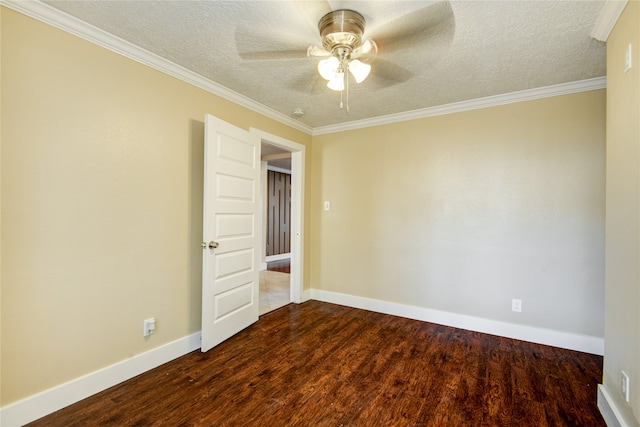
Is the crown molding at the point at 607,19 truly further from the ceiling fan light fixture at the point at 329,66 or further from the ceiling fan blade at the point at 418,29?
the ceiling fan light fixture at the point at 329,66

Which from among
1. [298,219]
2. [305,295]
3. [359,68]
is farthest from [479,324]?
[359,68]

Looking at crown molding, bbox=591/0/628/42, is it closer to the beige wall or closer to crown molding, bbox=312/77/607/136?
the beige wall

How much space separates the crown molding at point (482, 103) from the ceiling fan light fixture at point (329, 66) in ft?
5.68

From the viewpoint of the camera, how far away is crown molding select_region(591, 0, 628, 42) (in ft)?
5.01

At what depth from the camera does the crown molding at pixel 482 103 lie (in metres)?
2.48

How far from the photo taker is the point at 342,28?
5.50 ft

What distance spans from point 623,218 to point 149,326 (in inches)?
123

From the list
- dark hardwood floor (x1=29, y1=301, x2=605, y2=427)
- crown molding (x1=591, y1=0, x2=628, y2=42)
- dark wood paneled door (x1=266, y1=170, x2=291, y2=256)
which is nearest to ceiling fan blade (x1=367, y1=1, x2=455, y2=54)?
crown molding (x1=591, y1=0, x2=628, y2=42)

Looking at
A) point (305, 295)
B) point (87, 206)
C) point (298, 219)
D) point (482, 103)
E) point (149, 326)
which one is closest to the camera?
point (87, 206)

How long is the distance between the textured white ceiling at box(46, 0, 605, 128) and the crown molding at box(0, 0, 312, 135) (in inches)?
2.2

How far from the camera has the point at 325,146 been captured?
155 inches

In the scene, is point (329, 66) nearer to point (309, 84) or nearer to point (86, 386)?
point (309, 84)

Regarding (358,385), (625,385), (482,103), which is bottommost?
(358,385)

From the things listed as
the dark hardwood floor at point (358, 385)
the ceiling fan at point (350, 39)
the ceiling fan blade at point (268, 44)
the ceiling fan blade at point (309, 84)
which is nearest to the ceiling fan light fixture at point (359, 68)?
the ceiling fan at point (350, 39)
